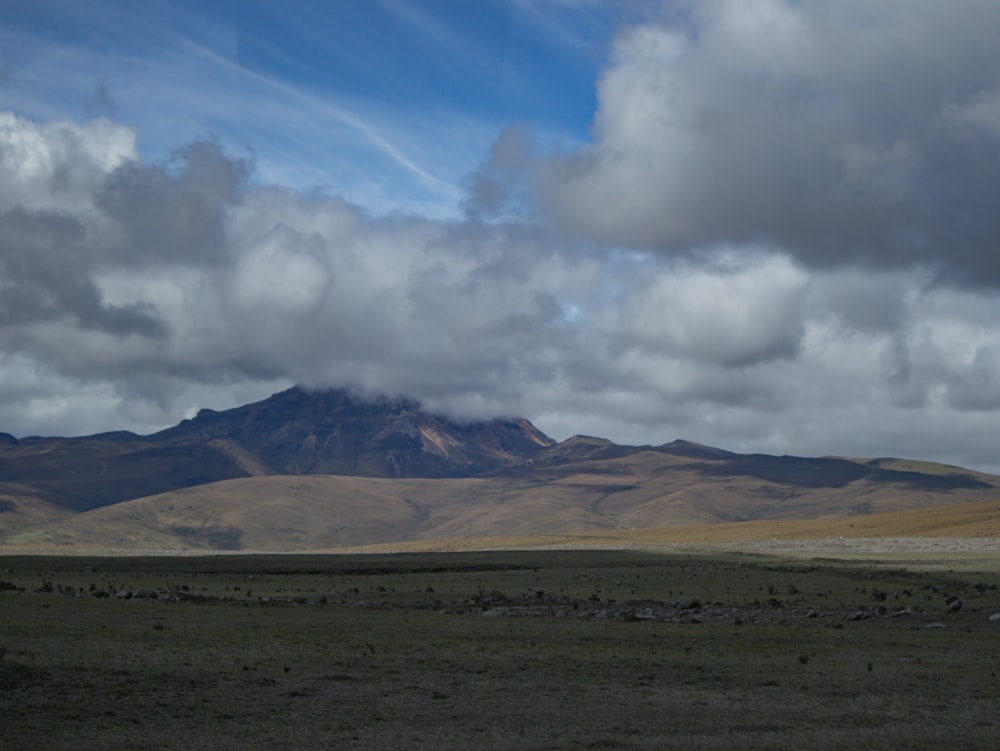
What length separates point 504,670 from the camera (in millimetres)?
27406

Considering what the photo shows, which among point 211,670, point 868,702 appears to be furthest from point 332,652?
point 868,702

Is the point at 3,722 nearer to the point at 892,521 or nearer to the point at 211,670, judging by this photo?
the point at 211,670

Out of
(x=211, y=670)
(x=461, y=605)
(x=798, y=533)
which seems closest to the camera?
(x=211, y=670)

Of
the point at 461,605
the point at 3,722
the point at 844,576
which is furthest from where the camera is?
the point at 844,576

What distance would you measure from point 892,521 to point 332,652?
135718mm

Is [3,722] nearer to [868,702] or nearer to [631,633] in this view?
[868,702]

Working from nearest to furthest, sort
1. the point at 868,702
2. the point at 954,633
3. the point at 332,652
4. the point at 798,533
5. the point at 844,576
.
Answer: the point at 868,702 → the point at 332,652 → the point at 954,633 → the point at 844,576 → the point at 798,533

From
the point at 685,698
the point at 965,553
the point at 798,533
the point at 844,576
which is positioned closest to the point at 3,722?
the point at 685,698

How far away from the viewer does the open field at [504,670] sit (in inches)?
789

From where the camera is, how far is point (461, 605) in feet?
163

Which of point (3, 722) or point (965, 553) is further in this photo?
point (965, 553)

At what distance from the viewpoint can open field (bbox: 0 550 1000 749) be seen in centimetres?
2005

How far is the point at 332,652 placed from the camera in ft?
98.0

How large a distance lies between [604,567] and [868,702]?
57678mm
